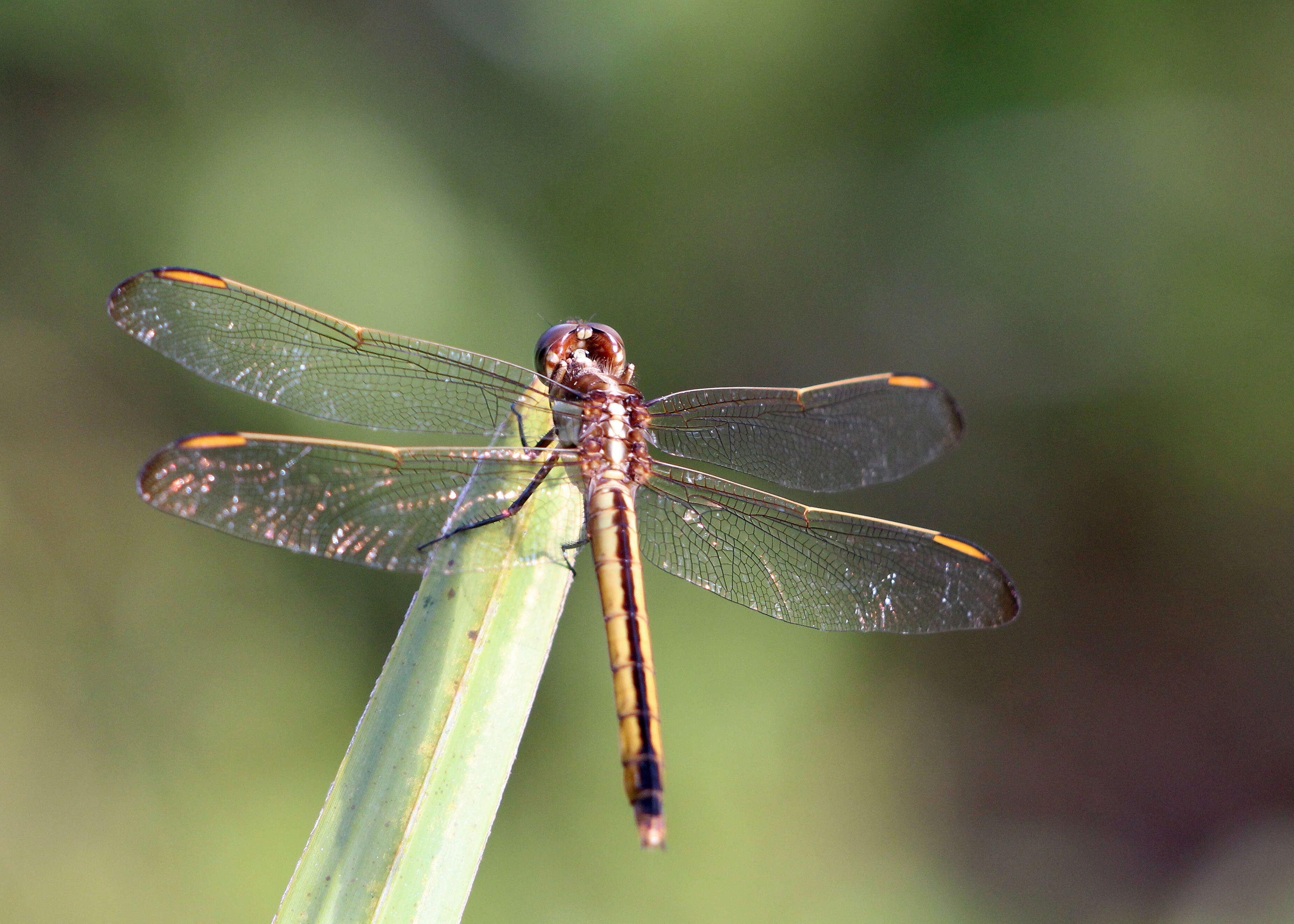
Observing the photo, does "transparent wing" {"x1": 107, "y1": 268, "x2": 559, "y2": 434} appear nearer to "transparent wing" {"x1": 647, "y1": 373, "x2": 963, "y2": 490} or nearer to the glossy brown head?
the glossy brown head

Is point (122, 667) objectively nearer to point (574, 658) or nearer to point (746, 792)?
point (574, 658)

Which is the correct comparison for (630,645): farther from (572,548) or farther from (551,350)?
(551,350)

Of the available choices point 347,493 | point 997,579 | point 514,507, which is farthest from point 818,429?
point 347,493

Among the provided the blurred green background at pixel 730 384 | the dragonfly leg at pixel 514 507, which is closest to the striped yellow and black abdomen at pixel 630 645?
the dragonfly leg at pixel 514 507

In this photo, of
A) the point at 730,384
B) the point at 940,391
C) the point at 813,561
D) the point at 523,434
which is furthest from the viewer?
the point at 730,384

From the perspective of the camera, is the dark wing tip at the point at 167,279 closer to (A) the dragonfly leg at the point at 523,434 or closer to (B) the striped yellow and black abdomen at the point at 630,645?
(A) the dragonfly leg at the point at 523,434

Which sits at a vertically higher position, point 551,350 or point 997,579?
point 551,350

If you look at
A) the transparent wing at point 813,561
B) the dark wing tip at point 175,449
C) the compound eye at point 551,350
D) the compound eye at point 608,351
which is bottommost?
the dark wing tip at point 175,449
